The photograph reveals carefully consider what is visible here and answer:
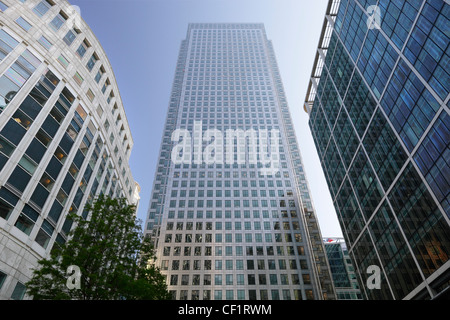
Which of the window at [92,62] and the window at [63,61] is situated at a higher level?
the window at [92,62]

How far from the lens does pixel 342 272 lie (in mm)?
95562

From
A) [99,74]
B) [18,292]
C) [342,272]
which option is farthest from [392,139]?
[342,272]

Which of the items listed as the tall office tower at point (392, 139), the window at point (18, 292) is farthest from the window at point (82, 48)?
the tall office tower at point (392, 139)

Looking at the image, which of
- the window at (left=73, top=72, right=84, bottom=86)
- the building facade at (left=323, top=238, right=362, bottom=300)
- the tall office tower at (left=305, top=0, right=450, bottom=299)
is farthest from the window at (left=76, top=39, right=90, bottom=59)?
the building facade at (left=323, top=238, right=362, bottom=300)

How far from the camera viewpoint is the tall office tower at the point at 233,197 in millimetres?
65312

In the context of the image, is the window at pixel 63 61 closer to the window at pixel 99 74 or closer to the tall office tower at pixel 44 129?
the tall office tower at pixel 44 129

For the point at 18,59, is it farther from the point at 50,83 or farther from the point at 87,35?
the point at 87,35

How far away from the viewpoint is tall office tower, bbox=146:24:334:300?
65312 mm

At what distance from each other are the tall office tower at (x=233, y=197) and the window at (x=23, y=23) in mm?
54315

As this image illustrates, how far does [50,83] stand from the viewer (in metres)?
30.3

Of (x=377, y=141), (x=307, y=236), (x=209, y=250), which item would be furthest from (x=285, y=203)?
(x=377, y=141)

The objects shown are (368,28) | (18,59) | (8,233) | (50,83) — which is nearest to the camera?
(8,233)

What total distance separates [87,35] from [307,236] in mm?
63807

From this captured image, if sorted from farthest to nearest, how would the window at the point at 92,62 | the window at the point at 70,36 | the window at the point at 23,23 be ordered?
the window at the point at 92,62
the window at the point at 70,36
the window at the point at 23,23
